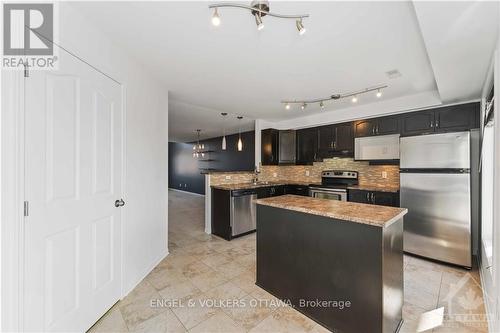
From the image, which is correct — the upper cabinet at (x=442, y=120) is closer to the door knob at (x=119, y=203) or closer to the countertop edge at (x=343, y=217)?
the countertop edge at (x=343, y=217)

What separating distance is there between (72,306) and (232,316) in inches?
49.9

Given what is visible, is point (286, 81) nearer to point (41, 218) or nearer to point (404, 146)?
point (404, 146)

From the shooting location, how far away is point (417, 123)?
3373 mm

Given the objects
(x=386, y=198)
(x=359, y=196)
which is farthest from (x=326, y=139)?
(x=386, y=198)

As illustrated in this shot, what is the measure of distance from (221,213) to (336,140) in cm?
277

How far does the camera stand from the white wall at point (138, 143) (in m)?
1.71

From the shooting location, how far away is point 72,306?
63.6 inches

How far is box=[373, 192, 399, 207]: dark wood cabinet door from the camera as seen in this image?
133 inches

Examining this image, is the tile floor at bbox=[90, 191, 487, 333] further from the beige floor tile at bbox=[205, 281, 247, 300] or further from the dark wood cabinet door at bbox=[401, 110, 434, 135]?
the dark wood cabinet door at bbox=[401, 110, 434, 135]


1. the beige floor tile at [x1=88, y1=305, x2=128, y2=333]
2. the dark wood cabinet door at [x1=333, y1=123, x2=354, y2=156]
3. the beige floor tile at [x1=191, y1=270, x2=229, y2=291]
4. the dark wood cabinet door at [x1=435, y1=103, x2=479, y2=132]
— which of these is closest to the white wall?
the beige floor tile at [x1=88, y1=305, x2=128, y2=333]

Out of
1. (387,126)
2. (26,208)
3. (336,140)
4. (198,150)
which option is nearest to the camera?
(26,208)

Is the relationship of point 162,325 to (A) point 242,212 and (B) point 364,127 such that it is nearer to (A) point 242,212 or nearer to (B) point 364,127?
(A) point 242,212

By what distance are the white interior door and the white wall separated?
0.14m

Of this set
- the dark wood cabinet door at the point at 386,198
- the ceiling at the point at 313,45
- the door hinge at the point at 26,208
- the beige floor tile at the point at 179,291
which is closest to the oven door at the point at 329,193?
the dark wood cabinet door at the point at 386,198
